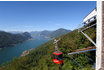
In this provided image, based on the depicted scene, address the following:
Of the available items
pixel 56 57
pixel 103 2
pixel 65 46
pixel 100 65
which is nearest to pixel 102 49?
pixel 100 65

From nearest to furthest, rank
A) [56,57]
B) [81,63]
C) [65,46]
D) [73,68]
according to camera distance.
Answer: [56,57], [81,63], [73,68], [65,46]

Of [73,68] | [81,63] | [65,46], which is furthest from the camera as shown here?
[65,46]

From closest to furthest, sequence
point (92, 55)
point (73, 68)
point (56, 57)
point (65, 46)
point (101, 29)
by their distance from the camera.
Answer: point (101, 29) < point (56, 57) < point (92, 55) < point (73, 68) < point (65, 46)

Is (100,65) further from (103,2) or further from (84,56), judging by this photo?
(84,56)

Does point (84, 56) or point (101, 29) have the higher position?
point (101, 29)

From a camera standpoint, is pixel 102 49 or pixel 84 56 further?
pixel 84 56

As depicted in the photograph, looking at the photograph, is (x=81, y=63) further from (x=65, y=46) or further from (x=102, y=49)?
(x=102, y=49)

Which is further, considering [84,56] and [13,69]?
[13,69]

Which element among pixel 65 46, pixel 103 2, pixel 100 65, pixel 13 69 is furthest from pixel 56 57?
pixel 13 69

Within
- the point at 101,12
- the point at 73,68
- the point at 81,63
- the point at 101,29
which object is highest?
the point at 101,12
